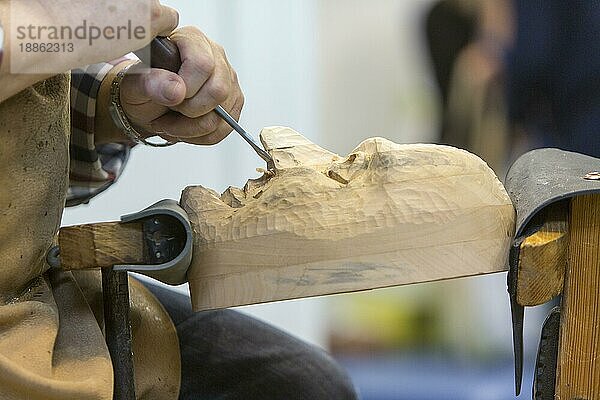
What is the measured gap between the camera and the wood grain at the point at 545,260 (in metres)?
0.62

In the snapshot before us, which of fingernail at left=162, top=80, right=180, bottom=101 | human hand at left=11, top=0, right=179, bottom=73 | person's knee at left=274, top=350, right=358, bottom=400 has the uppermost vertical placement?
human hand at left=11, top=0, right=179, bottom=73

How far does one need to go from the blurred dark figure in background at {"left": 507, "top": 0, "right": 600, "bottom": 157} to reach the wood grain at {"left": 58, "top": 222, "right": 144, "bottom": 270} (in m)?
1.34

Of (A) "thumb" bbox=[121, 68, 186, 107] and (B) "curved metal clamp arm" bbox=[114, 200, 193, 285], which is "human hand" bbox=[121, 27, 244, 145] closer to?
(A) "thumb" bbox=[121, 68, 186, 107]

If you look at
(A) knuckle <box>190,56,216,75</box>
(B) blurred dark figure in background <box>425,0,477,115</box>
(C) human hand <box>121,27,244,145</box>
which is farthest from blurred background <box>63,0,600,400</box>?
(A) knuckle <box>190,56,216,75</box>

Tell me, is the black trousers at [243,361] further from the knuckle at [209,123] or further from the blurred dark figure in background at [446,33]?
the blurred dark figure in background at [446,33]

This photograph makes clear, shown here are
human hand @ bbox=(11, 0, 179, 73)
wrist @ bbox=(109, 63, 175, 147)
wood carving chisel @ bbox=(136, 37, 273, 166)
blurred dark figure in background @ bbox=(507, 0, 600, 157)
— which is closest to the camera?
human hand @ bbox=(11, 0, 179, 73)

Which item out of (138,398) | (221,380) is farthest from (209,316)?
(138,398)

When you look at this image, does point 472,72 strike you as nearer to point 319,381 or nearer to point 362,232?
point 319,381

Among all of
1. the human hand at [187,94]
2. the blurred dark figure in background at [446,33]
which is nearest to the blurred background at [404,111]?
the blurred dark figure in background at [446,33]

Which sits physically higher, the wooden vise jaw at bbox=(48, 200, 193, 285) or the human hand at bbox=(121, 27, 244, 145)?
the human hand at bbox=(121, 27, 244, 145)

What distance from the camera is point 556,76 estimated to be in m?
1.76

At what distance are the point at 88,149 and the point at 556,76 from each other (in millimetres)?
1225

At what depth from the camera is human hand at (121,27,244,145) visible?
730mm

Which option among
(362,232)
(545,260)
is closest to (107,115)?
(362,232)
